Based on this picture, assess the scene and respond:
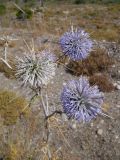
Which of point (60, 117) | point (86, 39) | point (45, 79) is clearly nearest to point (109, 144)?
point (60, 117)

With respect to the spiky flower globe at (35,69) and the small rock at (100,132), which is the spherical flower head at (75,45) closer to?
the spiky flower globe at (35,69)

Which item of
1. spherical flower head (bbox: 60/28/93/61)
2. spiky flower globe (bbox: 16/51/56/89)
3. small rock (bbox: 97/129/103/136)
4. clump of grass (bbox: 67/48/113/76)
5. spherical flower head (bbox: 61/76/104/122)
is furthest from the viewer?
clump of grass (bbox: 67/48/113/76)

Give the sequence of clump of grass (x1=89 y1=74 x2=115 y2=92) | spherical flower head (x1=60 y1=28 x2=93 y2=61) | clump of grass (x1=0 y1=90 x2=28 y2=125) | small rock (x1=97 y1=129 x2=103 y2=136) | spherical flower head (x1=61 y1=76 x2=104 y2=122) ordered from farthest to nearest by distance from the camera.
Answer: clump of grass (x1=89 y1=74 x2=115 y2=92)
clump of grass (x1=0 y1=90 x2=28 y2=125)
small rock (x1=97 y1=129 x2=103 y2=136)
spherical flower head (x1=60 y1=28 x2=93 y2=61)
spherical flower head (x1=61 y1=76 x2=104 y2=122)

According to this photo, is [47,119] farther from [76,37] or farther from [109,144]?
[109,144]

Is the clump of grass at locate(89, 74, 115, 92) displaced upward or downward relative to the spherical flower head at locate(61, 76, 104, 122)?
downward

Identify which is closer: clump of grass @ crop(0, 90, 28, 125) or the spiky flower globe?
the spiky flower globe

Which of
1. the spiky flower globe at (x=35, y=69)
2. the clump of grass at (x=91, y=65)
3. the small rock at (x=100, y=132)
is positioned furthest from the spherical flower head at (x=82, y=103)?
the clump of grass at (x=91, y=65)

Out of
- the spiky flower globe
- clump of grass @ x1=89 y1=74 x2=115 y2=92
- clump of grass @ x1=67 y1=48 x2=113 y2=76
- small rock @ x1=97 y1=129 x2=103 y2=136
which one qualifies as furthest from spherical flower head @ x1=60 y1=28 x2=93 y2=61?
clump of grass @ x1=67 y1=48 x2=113 y2=76

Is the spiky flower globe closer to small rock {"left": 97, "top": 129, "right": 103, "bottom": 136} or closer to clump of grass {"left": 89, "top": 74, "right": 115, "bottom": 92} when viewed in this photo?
small rock {"left": 97, "top": 129, "right": 103, "bottom": 136}

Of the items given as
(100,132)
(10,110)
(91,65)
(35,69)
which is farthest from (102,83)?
(35,69)
